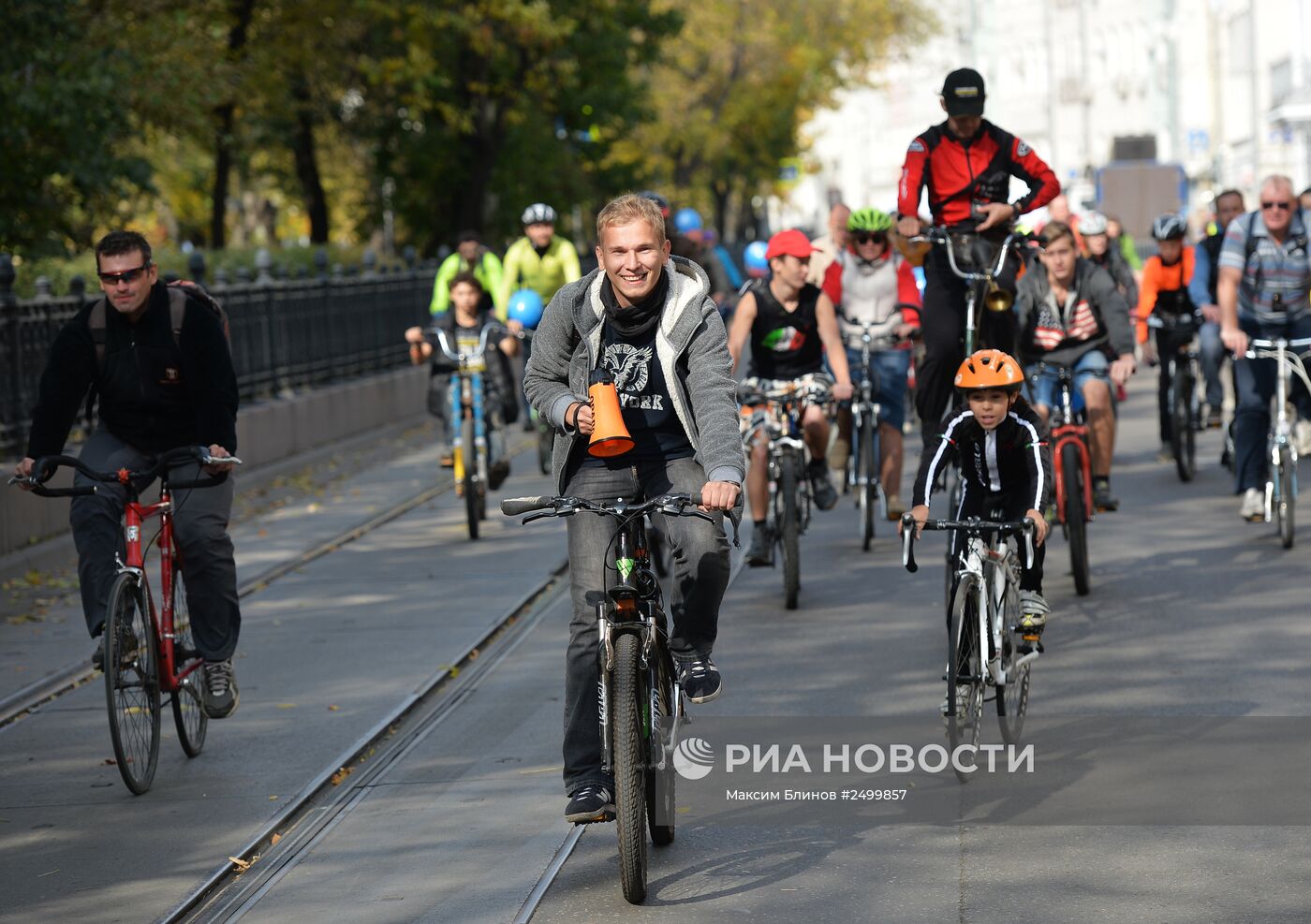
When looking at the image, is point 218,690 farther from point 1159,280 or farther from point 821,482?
Answer: point 1159,280

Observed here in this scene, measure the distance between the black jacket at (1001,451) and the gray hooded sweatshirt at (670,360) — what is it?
5.96 feet

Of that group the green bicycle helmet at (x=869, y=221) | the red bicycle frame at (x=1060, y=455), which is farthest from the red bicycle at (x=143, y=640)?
the green bicycle helmet at (x=869, y=221)

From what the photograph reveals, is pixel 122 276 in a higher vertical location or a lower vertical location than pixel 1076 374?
higher

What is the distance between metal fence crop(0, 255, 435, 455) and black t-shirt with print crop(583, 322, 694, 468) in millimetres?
7738

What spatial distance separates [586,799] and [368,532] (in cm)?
824

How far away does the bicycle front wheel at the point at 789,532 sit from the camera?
10.5m

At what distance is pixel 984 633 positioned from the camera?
717 cm

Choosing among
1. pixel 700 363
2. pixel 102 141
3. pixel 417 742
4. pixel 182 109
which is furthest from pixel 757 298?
pixel 182 109

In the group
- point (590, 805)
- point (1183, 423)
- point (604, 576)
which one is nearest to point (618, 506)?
point (604, 576)

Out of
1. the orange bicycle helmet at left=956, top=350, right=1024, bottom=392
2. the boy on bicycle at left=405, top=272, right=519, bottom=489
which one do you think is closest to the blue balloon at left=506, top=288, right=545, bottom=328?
the boy on bicycle at left=405, top=272, right=519, bottom=489

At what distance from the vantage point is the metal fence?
518 inches

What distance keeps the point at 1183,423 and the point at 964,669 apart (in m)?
8.56

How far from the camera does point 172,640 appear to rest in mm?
7570

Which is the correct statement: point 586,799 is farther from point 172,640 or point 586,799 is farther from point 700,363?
point 172,640
